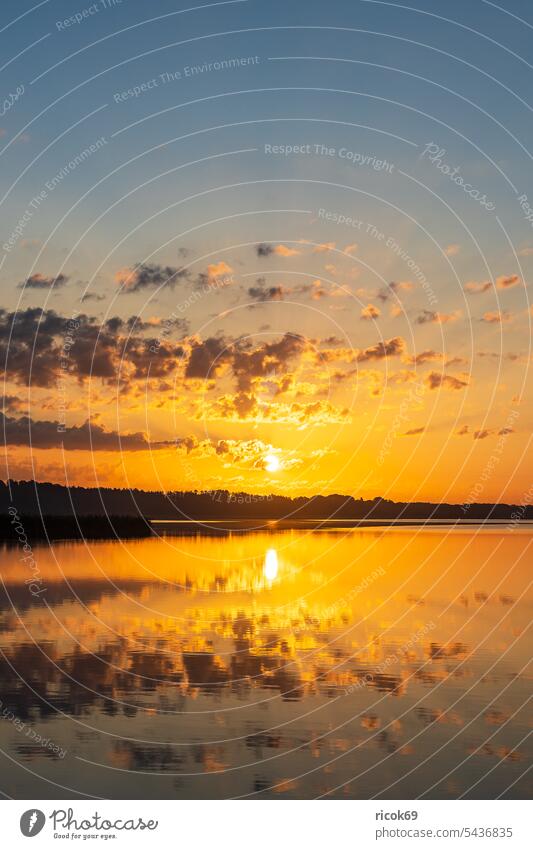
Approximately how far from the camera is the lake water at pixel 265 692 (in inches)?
1037

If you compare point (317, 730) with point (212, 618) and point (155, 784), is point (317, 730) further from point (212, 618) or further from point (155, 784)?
point (212, 618)

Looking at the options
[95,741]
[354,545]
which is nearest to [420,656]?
[95,741]

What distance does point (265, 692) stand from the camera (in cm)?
3550

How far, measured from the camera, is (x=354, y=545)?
5369 inches

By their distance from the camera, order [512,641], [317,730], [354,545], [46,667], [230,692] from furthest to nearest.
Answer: [354,545] < [512,641] < [46,667] < [230,692] < [317,730]

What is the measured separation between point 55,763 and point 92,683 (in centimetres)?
940
